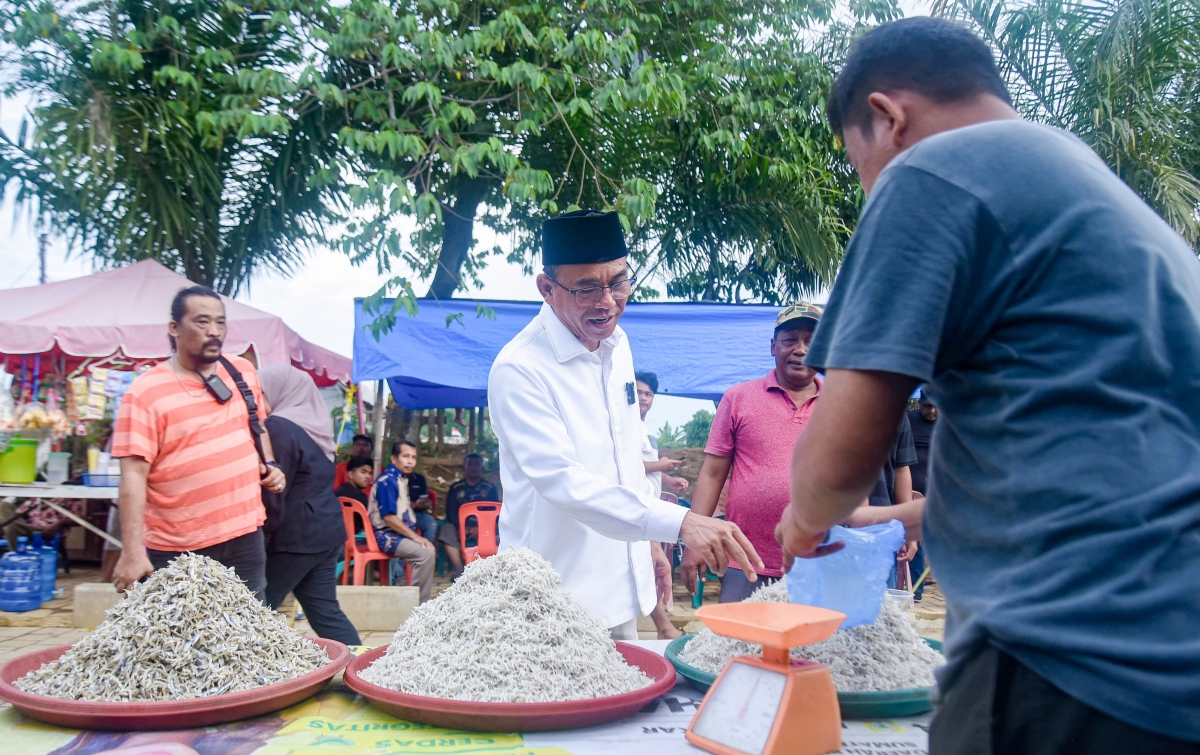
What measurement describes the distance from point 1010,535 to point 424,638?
1192 mm

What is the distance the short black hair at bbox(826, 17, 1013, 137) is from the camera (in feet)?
3.38

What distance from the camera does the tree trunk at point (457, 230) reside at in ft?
27.0

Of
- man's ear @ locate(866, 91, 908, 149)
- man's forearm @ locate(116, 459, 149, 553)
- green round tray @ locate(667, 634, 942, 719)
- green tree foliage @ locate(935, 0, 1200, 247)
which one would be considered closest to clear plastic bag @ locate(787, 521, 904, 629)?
green round tray @ locate(667, 634, 942, 719)

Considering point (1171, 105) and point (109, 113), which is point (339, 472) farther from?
point (1171, 105)

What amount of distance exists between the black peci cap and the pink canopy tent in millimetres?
5149

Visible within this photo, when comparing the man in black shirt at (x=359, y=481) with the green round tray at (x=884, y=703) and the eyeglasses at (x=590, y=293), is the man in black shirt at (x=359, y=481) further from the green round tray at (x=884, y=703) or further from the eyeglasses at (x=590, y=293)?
the green round tray at (x=884, y=703)

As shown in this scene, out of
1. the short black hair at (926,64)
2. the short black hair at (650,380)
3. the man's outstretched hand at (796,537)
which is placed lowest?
the man's outstretched hand at (796,537)

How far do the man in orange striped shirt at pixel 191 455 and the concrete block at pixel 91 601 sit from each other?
3.18 meters

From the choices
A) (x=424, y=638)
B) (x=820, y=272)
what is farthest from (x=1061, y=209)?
(x=820, y=272)

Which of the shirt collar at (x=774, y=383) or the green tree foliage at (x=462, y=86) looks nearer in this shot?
the shirt collar at (x=774, y=383)

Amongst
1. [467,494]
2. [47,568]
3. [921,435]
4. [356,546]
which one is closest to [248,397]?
[356,546]

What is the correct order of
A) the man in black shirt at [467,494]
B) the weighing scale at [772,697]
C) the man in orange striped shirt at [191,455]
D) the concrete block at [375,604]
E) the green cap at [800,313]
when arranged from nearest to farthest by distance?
the weighing scale at [772,697]
the man in orange striped shirt at [191,455]
the green cap at [800,313]
the concrete block at [375,604]
the man in black shirt at [467,494]

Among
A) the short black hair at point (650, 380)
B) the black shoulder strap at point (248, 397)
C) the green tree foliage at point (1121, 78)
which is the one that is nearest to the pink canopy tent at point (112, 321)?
the short black hair at point (650, 380)

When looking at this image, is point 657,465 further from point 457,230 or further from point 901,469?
point 457,230
